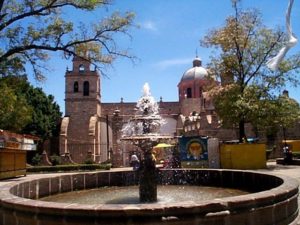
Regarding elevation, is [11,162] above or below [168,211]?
above

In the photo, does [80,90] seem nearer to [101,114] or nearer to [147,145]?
[101,114]

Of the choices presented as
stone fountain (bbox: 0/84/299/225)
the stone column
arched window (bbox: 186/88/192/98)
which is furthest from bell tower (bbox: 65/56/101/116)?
the stone column

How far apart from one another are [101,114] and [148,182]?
4717cm

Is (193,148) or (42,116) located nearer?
(193,148)

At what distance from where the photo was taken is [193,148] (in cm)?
2112

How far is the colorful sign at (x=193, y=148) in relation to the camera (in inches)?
829

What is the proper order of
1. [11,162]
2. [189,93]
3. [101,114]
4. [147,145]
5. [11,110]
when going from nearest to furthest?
[147,145] → [11,162] → [11,110] → [101,114] → [189,93]

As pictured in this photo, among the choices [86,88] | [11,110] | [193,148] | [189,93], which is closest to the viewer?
[11,110]

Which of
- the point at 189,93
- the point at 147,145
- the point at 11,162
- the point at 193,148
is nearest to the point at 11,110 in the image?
the point at 11,162

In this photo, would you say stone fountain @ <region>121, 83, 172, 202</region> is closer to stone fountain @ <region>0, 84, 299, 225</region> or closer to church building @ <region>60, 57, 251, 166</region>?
stone fountain @ <region>0, 84, 299, 225</region>

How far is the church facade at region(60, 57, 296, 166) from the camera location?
131ft

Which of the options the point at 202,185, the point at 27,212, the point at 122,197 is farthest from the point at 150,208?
the point at 202,185

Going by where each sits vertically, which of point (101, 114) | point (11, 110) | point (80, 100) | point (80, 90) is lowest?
point (11, 110)

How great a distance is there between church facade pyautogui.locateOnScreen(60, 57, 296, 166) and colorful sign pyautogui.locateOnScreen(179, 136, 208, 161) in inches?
550
